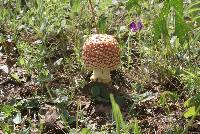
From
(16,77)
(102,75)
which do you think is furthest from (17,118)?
(102,75)

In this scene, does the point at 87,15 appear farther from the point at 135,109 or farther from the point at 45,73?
the point at 135,109

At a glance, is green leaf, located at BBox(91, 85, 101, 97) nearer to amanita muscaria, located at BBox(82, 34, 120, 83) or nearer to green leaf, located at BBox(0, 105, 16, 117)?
amanita muscaria, located at BBox(82, 34, 120, 83)

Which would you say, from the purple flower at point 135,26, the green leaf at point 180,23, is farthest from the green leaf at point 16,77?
the green leaf at point 180,23

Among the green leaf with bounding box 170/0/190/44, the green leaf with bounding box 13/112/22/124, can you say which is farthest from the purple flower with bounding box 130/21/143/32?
the green leaf with bounding box 13/112/22/124

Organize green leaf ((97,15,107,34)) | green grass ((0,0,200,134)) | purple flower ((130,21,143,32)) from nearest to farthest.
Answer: green grass ((0,0,200,134)) < purple flower ((130,21,143,32)) < green leaf ((97,15,107,34))

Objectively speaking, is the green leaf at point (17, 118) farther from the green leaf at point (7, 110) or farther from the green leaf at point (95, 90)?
the green leaf at point (95, 90)
